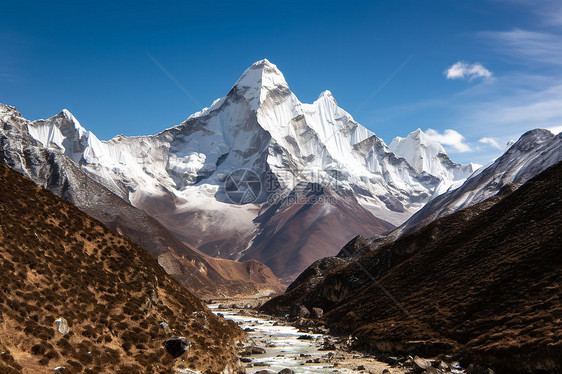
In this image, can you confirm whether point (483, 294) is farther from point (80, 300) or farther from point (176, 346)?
point (80, 300)

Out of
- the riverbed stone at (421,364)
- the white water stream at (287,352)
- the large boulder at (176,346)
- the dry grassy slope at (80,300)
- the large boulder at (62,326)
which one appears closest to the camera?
the dry grassy slope at (80,300)

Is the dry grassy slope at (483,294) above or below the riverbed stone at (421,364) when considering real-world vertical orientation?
above

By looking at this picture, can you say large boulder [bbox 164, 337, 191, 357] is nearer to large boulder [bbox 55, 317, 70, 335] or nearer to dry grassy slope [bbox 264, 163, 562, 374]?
large boulder [bbox 55, 317, 70, 335]

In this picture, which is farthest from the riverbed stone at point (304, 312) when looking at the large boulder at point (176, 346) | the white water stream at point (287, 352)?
the large boulder at point (176, 346)

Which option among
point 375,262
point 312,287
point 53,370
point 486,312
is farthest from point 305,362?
point 312,287

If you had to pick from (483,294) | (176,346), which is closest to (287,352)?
(483,294)

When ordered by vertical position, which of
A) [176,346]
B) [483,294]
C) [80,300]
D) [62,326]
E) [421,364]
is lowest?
[421,364]

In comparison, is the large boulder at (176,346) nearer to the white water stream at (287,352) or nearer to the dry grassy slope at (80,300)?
the dry grassy slope at (80,300)
